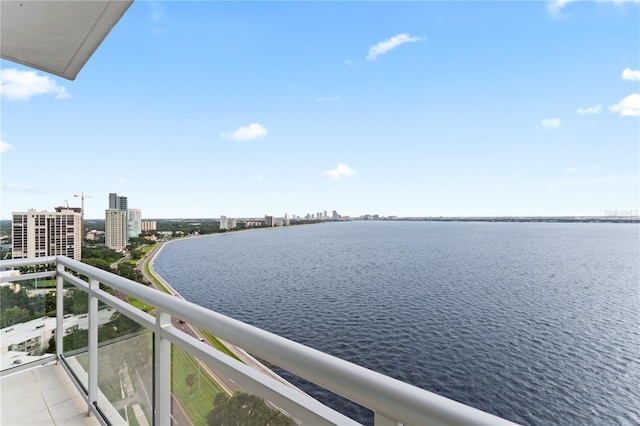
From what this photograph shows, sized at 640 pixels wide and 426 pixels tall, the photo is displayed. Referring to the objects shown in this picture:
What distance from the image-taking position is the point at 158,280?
33719mm

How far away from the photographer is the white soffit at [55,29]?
1.43 metres

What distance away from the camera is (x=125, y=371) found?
165cm

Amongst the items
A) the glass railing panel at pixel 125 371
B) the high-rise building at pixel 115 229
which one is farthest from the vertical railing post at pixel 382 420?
the high-rise building at pixel 115 229

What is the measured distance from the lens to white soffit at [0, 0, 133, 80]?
56.4 inches

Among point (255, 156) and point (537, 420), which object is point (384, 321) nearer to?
point (537, 420)

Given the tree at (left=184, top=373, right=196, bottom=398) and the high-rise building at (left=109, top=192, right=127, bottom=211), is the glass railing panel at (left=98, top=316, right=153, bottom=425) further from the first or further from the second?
the high-rise building at (left=109, top=192, right=127, bottom=211)

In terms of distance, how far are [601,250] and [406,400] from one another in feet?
232

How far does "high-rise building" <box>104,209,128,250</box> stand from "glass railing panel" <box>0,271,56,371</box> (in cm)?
3603

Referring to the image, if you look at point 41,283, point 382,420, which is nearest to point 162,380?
point 382,420

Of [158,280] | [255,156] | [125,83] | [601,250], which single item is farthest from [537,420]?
[255,156]

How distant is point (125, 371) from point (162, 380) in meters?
0.57

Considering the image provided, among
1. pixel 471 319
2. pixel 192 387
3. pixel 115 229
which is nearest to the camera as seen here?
pixel 192 387

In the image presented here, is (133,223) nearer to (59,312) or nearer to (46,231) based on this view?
(46,231)

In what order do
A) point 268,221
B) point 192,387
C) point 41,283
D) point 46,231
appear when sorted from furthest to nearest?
point 268,221 → point 46,231 → point 41,283 → point 192,387
